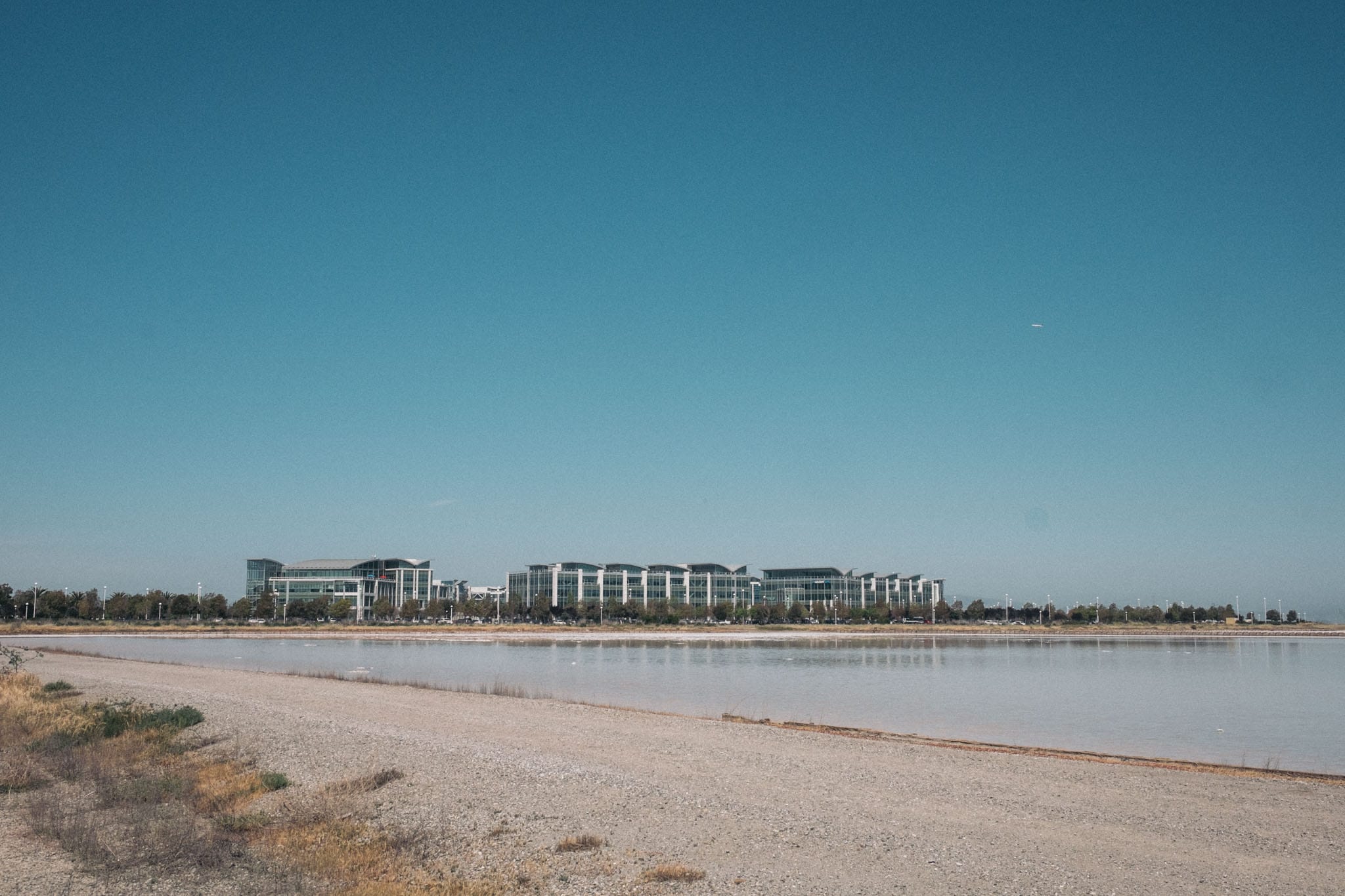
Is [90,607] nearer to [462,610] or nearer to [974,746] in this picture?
[462,610]

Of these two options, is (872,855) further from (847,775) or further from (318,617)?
(318,617)

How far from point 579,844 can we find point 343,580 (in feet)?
547

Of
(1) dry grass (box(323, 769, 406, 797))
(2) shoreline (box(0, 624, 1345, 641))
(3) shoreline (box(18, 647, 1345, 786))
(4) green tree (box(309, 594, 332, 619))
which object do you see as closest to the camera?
(1) dry grass (box(323, 769, 406, 797))

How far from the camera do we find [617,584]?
186 meters

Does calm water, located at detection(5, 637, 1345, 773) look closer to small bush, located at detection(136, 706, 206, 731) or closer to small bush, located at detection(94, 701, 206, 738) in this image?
small bush, located at detection(136, 706, 206, 731)

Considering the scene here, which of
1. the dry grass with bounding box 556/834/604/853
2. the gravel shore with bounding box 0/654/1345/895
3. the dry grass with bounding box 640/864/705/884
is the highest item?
the dry grass with bounding box 640/864/705/884

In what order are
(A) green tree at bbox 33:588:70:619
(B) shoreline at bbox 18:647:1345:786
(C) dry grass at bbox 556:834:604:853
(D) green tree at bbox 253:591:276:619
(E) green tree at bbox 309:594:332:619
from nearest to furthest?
(C) dry grass at bbox 556:834:604:853 → (B) shoreline at bbox 18:647:1345:786 → (A) green tree at bbox 33:588:70:619 → (D) green tree at bbox 253:591:276:619 → (E) green tree at bbox 309:594:332:619

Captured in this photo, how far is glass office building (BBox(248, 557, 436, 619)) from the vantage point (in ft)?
554

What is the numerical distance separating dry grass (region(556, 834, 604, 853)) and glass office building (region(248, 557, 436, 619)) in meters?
159

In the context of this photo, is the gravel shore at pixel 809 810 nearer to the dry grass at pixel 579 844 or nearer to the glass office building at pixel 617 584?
the dry grass at pixel 579 844

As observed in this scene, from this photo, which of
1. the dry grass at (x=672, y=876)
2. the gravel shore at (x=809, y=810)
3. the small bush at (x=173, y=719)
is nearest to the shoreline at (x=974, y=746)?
the gravel shore at (x=809, y=810)

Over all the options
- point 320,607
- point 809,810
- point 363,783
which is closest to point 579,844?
point 809,810

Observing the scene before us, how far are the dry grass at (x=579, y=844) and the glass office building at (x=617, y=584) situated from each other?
162 meters

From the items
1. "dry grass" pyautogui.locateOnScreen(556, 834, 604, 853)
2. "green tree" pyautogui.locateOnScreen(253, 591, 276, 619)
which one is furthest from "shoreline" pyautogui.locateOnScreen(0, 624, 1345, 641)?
"dry grass" pyautogui.locateOnScreen(556, 834, 604, 853)
